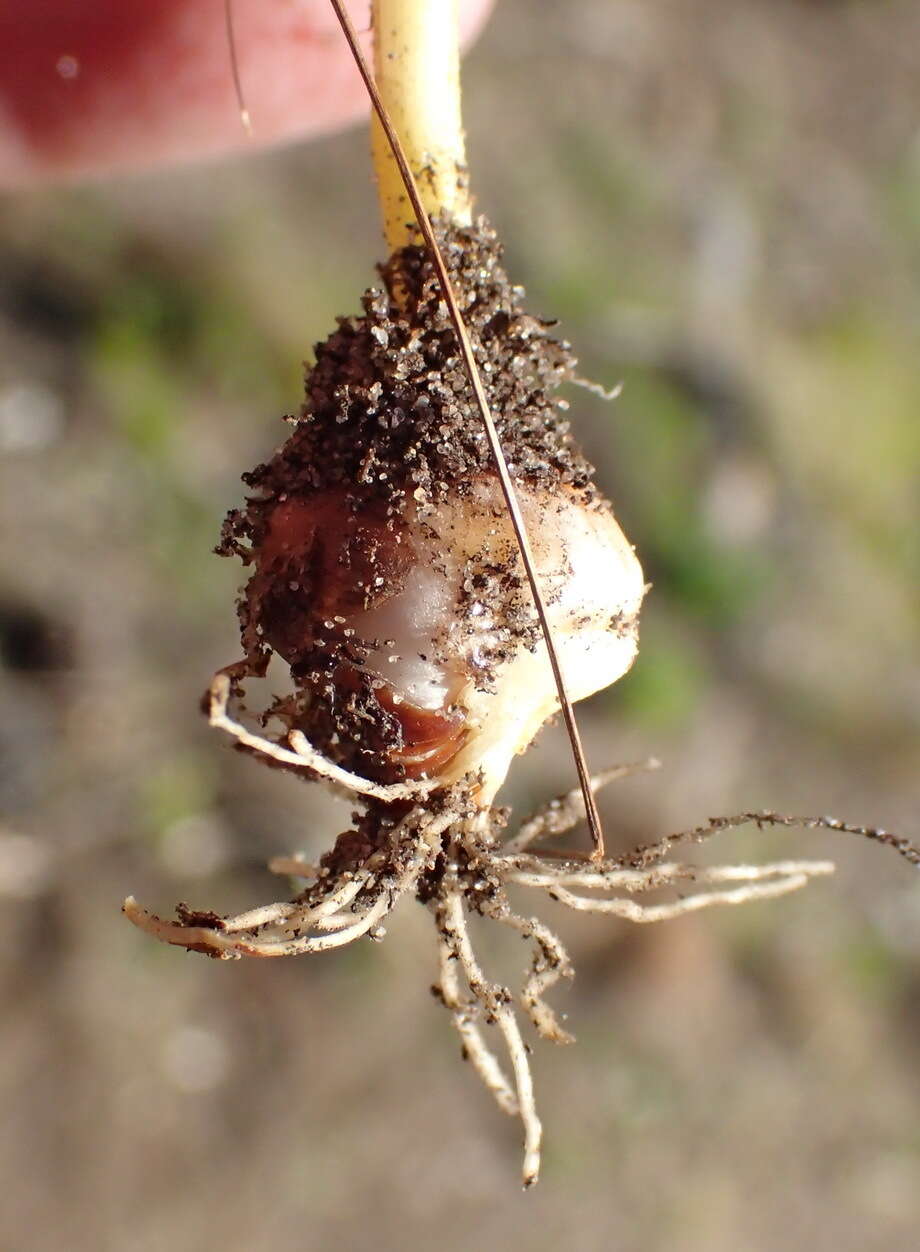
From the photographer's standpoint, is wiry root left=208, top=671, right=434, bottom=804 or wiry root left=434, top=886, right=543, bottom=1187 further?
wiry root left=434, top=886, right=543, bottom=1187

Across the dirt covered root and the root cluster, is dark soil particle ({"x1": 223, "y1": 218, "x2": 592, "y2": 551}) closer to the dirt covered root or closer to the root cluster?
the dirt covered root

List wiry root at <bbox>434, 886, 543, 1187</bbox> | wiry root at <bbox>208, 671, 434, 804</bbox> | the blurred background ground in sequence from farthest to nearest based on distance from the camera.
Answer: the blurred background ground
wiry root at <bbox>434, 886, 543, 1187</bbox>
wiry root at <bbox>208, 671, 434, 804</bbox>

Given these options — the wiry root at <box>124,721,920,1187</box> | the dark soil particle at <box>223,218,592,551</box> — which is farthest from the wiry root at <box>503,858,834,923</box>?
the dark soil particle at <box>223,218,592,551</box>

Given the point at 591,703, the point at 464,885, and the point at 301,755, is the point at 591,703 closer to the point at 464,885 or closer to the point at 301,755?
the point at 464,885

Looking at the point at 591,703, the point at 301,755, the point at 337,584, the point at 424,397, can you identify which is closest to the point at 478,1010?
→ the point at 301,755

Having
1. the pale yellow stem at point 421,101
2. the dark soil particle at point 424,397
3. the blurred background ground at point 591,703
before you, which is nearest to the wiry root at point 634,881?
the dark soil particle at point 424,397
